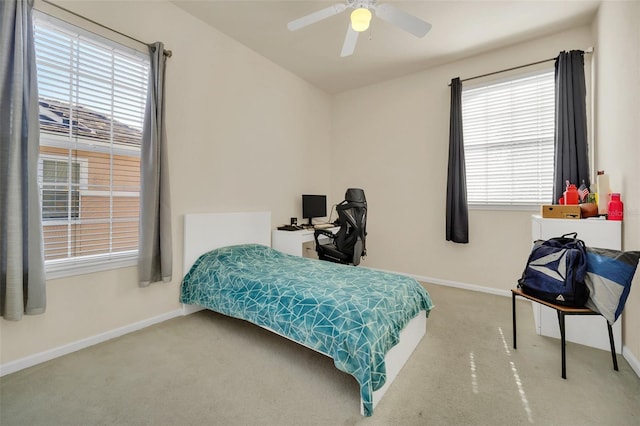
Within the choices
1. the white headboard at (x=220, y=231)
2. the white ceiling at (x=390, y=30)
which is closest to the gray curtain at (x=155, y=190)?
the white headboard at (x=220, y=231)

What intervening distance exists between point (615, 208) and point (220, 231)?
3309 mm

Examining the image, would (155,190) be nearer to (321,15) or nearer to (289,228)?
(289,228)

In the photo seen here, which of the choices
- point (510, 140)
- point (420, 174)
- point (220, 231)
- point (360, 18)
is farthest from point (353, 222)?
point (510, 140)

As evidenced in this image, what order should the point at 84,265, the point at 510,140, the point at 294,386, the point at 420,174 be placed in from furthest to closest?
the point at 420,174 < the point at 510,140 < the point at 84,265 < the point at 294,386

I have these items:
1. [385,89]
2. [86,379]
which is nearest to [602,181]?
[385,89]

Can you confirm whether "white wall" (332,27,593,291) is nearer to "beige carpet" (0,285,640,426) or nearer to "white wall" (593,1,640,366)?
"white wall" (593,1,640,366)

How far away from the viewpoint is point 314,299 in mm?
1756

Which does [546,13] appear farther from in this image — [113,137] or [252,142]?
[113,137]

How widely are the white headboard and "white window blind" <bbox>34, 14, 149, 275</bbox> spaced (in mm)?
448

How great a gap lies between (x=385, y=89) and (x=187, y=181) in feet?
10.0

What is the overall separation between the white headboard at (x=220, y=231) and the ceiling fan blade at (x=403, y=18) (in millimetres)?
2301

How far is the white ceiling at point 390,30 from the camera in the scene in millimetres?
2512

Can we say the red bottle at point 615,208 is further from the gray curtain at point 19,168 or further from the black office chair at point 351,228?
the gray curtain at point 19,168

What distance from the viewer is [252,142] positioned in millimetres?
3326
